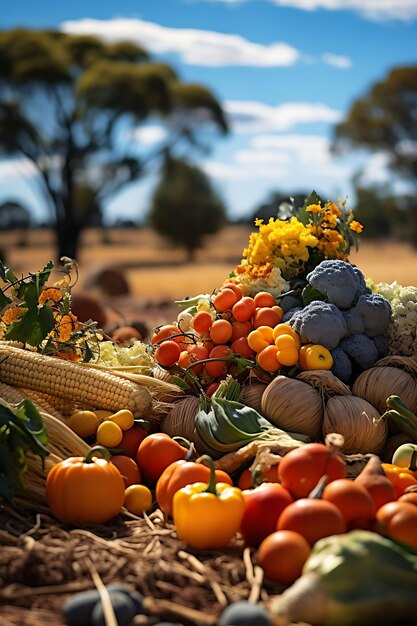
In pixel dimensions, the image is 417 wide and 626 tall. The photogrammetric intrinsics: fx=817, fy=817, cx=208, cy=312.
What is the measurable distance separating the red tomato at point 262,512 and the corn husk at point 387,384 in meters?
1.42

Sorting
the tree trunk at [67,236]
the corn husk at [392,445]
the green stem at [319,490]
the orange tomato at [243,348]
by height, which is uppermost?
the orange tomato at [243,348]

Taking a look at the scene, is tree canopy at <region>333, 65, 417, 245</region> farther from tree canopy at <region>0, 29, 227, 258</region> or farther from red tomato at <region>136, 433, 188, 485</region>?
red tomato at <region>136, 433, 188, 485</region>

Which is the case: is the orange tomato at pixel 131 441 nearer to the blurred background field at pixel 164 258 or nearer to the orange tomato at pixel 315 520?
the orange tomato at pixel 315 520

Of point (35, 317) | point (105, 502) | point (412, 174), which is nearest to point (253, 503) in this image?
point (105, 502)

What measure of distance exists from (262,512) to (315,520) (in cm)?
34

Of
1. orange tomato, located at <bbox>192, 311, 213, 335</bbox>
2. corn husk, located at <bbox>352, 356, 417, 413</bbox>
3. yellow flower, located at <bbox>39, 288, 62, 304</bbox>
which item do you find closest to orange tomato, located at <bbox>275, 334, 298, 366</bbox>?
corn husk, located at <bbox>352, 356, 417, 413</bbox>

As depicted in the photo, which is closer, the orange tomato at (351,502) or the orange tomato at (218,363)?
the orange tomato at (351,502)

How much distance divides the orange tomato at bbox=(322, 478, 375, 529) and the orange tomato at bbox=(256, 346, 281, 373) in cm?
151

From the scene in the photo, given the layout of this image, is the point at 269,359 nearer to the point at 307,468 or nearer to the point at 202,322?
the point at 202,322

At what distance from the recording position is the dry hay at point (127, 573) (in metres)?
2.87

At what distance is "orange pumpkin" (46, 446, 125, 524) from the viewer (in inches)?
149

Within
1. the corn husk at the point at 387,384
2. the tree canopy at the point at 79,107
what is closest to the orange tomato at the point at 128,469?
the corn husk at the point at 387,384

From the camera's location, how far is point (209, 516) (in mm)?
3424

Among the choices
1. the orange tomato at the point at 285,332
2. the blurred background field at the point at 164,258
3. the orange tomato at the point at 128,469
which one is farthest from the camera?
the blurred background field at the point at 164,258
